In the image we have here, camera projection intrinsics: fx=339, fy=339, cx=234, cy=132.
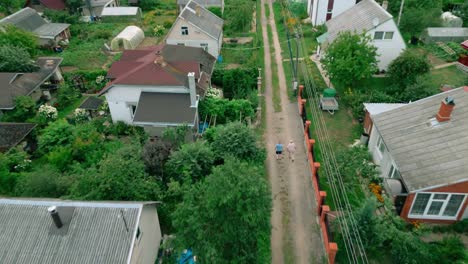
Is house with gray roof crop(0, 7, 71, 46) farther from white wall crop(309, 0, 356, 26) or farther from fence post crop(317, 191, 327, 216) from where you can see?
fence post crop(317, 191, 327, 216)

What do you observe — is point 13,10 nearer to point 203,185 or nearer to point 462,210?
point 203,185

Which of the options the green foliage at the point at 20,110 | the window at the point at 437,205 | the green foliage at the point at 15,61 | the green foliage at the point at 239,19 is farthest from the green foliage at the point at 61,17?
the window at the point at 437,205

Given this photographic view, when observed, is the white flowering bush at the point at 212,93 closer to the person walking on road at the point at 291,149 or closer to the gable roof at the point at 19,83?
the person walking on road at the point at 291,149

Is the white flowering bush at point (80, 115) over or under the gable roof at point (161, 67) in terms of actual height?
under

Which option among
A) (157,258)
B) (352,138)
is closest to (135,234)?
(157,258)

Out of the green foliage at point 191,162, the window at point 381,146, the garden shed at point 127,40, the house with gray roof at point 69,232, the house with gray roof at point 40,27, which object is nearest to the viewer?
the house with gray roof at point 69,232

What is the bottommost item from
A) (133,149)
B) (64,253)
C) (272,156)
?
(272,156)
